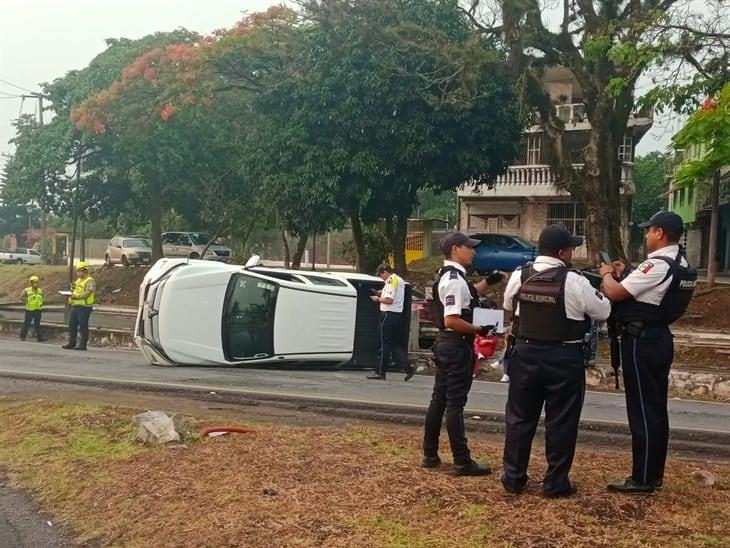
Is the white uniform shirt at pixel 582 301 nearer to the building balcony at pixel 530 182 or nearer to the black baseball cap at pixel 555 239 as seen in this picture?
the black baseball cap at pixel 555 239

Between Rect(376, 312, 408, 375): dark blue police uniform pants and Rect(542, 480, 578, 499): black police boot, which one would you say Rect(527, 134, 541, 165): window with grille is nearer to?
Rect(376, 312, 408, 375): dark blue police uniform pants

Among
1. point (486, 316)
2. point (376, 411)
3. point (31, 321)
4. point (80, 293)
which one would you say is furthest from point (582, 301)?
point (31, 321)

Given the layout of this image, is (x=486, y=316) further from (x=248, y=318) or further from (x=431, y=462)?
(x=248, y=318)

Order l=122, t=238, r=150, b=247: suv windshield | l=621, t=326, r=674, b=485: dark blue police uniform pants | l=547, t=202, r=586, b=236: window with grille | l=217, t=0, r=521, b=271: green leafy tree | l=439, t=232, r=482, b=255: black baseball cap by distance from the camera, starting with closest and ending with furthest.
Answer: l=621, t=326, r=674, b=485: dark blue police uniform pants, l=439, t=232, r=482, b=255: black baseball cap, l=217, t=0, r=521, b=271: green leafy tree, l=547, t=202, r=586, b=236: window with grille, l=122, t=238, r=150, b=247: suv windshield

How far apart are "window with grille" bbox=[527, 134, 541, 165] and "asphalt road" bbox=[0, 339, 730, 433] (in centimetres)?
2360

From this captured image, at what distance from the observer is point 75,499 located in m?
5.54

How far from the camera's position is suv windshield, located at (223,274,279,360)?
1266 cm

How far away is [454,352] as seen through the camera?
5.52 metres

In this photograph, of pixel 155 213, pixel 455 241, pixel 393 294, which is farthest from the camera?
pixel 155 213

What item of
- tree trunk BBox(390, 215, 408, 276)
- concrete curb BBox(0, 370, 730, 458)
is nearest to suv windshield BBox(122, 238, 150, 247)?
tree trunk BBox(390, 215, 408, 276)

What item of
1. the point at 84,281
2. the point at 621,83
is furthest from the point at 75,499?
the point at 621,83

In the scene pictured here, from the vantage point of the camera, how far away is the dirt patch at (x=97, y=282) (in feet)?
98.8

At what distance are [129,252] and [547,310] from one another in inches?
1300

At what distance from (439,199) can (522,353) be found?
192 ft
